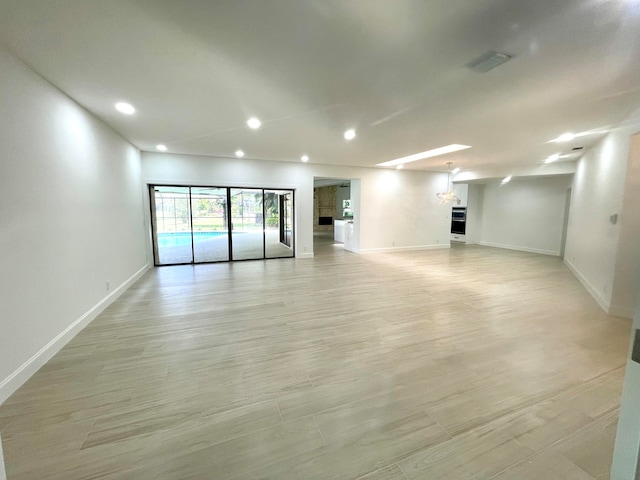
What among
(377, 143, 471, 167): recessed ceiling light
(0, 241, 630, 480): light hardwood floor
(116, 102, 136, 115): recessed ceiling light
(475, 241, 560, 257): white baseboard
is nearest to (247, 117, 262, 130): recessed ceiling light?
(116, 102, 136, 115): recessed ceiling light

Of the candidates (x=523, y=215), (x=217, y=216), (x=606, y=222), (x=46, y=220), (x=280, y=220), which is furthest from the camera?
(x=523, y=215)

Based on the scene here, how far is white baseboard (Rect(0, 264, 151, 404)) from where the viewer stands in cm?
203

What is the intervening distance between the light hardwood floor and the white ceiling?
273 centimetres

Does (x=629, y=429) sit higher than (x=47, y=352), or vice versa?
(x=629, y=429)

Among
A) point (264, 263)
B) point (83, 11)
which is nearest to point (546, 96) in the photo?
point (83, 11)

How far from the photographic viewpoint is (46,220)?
260 centimetres

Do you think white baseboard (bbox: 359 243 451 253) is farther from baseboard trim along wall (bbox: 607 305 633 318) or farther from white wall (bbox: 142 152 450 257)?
baseboard trim along wall (bbox: 607 305 633 318)

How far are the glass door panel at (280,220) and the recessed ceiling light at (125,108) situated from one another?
407 centimetres

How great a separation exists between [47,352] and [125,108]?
294cm

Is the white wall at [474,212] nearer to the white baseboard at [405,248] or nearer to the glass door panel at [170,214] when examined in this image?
the white baseboard at [405,248]

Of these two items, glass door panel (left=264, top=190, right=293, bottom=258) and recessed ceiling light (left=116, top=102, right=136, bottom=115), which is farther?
glass door panel (left=264, top=190, right=293, bottom=258)

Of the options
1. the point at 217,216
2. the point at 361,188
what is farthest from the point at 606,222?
the point at 217,216

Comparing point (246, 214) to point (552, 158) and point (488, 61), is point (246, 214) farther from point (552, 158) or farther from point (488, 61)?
point (552, 158)

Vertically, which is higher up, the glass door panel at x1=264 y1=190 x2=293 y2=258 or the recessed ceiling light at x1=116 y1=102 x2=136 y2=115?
the recessed ceiling light at x1=116 y1=102 x2=136 y2=115
